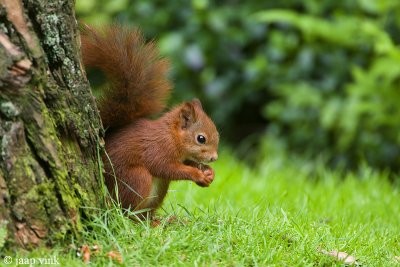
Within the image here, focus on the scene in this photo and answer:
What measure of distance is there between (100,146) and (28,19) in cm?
58

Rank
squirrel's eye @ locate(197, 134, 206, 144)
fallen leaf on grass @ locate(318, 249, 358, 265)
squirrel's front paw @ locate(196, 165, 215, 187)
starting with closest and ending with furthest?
fallen leaf on grass @ locate(318, 249, 358, 265) < squirrel's front paw @ locate(196, 165, 215, 187) < squirrel's eye @ locate(197, 134, 206, 144)

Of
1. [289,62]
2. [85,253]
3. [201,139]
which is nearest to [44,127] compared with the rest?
[85,253]

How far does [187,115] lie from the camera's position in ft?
10.7

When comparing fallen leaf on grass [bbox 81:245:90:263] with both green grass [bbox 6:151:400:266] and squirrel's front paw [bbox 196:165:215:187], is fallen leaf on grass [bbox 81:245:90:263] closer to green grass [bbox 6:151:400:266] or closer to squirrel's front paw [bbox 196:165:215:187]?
green grass [bbox 6:151:400:266]

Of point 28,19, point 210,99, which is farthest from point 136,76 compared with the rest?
point 210,99

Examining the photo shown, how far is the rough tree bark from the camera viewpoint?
2.34 meters

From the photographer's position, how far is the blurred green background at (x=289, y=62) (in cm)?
595

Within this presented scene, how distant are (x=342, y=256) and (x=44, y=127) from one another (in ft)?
4.05

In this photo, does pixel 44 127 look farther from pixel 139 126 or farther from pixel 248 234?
pixel 248 234

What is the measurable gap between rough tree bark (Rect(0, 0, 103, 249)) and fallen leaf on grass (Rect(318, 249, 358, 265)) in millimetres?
905

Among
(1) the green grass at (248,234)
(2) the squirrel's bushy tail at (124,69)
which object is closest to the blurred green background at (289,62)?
(1) the green grass at (248,234)

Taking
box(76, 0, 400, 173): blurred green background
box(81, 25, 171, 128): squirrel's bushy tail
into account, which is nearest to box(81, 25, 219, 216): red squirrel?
box(81, 25, 171, 128): squirrel's bushy tail

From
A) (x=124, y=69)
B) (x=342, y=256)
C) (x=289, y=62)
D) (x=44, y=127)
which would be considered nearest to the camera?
(x=44, y=127)

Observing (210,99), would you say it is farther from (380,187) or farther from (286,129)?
(380,187)
